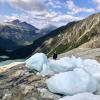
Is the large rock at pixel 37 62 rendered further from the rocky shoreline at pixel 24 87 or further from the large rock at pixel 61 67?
the large rock at pixel 61 67

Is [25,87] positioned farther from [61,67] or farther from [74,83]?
[74,83]

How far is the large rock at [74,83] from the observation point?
16.6 m

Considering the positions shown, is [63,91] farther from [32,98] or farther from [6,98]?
[6,98]

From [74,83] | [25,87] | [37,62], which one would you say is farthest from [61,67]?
[74,83]

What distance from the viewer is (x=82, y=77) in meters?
17.0

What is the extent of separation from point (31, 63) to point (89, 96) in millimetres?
10064

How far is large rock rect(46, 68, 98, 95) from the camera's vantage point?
54.4 ft

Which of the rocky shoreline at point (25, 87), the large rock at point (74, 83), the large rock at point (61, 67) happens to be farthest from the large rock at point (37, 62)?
the large rock at point (74, 83)

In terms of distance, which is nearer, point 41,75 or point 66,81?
point 66,81

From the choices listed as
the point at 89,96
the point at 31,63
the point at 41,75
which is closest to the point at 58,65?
the point at 41,75

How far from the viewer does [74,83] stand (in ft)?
54.6

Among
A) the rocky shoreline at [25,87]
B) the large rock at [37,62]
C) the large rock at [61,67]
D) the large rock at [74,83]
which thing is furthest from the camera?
the large rock at [37,62]

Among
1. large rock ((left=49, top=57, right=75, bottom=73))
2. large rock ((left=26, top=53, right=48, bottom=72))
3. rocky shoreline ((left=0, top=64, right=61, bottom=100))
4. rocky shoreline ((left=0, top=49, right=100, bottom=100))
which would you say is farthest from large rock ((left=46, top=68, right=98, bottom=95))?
large rock ((left=26, top=53, right=48, bottom=72))

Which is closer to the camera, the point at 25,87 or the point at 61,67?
the point at 25,87
